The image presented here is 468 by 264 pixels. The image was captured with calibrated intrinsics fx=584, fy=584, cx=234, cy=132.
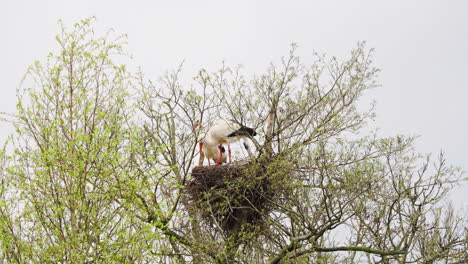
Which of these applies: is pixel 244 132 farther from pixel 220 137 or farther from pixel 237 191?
pixel 237 191

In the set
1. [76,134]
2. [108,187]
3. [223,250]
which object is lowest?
[223,250]

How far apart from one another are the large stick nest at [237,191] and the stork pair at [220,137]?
0.56 meters

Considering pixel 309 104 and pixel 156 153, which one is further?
pixel 309 104

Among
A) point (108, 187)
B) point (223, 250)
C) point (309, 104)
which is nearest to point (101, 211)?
point (108, 187)

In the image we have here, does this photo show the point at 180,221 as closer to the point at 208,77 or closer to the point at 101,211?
the point at 208,77

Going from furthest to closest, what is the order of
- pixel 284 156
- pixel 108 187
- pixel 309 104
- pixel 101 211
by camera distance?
pixel 309 104, pixel 284 156, pixel 108 187, pixel 101 211

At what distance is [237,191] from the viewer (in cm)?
974

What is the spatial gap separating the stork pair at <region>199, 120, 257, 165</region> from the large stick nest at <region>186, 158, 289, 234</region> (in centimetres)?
56

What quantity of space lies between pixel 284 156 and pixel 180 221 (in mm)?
2125

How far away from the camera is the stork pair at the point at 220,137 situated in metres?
10.3

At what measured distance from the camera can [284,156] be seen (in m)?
9.88

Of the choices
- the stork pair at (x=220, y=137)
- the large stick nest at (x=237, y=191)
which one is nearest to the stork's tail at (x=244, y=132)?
the stork pair at (x=220, y=137)

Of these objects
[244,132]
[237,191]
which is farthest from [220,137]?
[237,191]

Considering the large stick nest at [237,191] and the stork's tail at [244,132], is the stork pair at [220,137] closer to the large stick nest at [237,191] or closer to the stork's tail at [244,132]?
the stork's tail at [244,132]
